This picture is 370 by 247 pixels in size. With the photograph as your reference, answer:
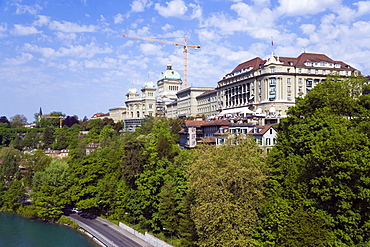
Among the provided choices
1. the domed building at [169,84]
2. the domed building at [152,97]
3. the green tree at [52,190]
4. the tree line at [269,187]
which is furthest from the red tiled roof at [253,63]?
the domed building at [169,84]

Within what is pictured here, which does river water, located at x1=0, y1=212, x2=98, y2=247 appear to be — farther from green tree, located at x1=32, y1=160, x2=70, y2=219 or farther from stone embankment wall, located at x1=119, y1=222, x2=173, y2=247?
stone embankment wall, located at x1=119, y1=222, x2=173, y2=247

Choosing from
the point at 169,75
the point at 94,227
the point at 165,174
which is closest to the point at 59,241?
the point at 94,227

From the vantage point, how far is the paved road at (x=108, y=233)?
44.9 m

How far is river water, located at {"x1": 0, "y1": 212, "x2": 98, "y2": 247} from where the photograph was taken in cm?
4791

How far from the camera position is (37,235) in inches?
2039

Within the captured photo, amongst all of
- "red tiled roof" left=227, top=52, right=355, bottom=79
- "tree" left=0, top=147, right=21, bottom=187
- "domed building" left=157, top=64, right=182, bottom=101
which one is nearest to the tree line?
"tree" left=0, top=147, right=21, bottom=187

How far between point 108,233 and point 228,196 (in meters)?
24.4

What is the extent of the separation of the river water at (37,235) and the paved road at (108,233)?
4.39 ft

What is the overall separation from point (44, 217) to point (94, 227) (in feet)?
37.4

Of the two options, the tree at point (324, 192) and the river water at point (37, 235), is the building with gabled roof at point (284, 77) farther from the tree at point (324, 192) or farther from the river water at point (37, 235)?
the tree at point (324, 192)

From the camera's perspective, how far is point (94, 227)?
5244 cm

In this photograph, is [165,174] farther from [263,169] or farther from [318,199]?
[318,199]

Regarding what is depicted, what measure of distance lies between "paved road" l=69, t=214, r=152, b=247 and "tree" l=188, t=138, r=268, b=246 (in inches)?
590

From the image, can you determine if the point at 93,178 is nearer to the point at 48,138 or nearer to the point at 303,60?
the point at 303,60
